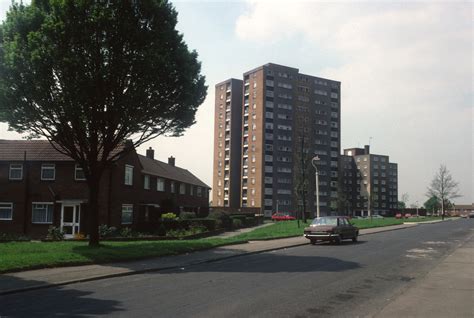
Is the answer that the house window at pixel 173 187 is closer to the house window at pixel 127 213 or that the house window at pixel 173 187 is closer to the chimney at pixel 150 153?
the chimney at pixel 150 153

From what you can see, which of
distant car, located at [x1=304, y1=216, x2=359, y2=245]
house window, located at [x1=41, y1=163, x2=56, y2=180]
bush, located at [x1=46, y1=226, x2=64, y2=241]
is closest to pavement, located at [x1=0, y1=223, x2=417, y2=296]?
distant car, located at [x1=304, y1=216, x2=359, y2=245]

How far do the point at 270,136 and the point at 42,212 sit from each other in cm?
8297

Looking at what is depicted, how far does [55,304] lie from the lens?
8930mm

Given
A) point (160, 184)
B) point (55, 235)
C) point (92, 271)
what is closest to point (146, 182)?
point (160, 184)

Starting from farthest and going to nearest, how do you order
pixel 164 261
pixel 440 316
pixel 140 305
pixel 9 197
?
pixel 9 197
pixel 164 261
pixel 140 305
pixel 440 316

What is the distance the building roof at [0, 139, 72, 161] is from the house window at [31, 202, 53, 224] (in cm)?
337

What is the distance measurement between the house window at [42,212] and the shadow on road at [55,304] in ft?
76.6

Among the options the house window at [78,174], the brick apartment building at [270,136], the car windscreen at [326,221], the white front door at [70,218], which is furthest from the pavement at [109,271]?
the brick apartment building at [270,136]

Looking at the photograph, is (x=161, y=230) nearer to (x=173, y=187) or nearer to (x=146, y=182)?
(x=146, y=182)

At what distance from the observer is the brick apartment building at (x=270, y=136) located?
109688 mm

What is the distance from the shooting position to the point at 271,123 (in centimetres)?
11212

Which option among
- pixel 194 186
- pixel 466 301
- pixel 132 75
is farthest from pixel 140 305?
pixel 194 186

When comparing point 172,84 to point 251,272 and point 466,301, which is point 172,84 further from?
point 466,301

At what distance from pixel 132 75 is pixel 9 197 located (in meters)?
19.5
